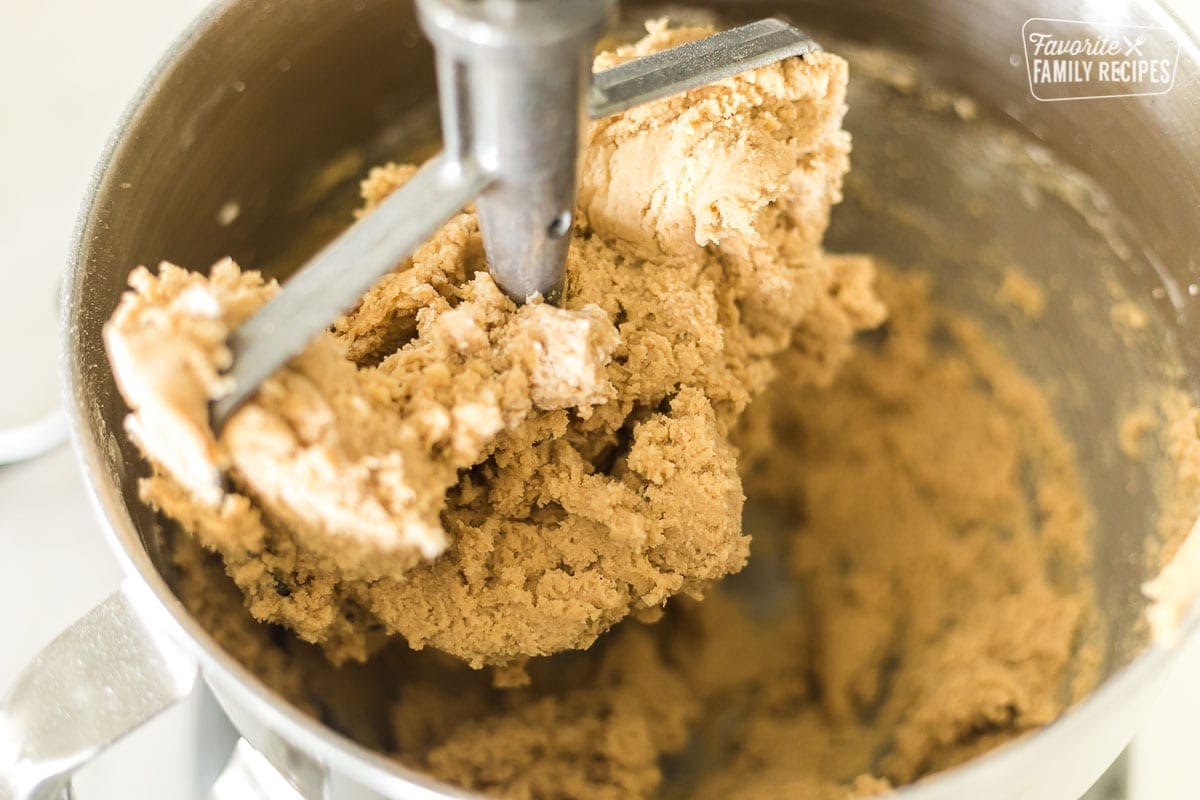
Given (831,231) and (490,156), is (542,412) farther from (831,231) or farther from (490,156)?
(831,231)

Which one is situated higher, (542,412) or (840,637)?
(542,412)

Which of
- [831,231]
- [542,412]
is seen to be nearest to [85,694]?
[542,412]

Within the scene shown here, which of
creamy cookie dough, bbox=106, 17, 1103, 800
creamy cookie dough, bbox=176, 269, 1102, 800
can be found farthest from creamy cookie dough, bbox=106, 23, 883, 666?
creamy cookie dough, bbox=176, 269, 1102, 800

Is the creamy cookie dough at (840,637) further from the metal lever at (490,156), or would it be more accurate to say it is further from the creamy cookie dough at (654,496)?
the metal lever at (490,156)

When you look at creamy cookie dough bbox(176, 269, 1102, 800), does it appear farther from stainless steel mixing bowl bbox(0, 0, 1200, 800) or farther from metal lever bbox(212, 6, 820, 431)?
metal lever bbox(212, 6, 820, 431)

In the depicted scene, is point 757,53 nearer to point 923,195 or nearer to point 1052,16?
point 1052,16

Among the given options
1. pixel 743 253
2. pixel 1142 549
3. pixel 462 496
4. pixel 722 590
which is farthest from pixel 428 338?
pixel 1142 549
